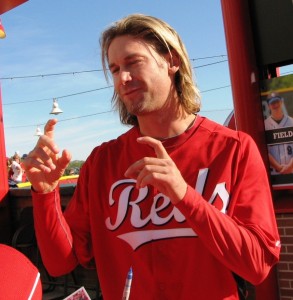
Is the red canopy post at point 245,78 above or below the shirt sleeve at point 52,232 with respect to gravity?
above

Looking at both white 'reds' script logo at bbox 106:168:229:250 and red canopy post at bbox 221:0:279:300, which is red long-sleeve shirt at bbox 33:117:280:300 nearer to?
white 'reds' script logo at bbox 106:168:229:250

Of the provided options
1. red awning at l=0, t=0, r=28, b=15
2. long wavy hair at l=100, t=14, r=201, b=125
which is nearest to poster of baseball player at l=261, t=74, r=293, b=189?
long wavy hair at l=100, t=14, r=201, b=125

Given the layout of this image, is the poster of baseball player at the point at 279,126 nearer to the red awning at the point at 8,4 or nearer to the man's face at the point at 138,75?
the man's face at the point at 138,75

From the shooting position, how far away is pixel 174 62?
1831 mm

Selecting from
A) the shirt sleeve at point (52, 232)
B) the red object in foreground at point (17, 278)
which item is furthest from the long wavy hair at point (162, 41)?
the red object in foreground at point (17, 278)

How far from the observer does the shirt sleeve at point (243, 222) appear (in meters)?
1.32

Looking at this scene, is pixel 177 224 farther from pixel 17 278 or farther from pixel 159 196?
pixel 17 278

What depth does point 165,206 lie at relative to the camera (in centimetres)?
162

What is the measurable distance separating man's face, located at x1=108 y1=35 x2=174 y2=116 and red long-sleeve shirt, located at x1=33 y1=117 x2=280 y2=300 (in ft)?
0.65

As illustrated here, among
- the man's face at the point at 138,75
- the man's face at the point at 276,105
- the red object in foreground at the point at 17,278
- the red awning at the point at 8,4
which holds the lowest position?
the red object in foreground at the point at 17,278

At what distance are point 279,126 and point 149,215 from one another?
197 cm

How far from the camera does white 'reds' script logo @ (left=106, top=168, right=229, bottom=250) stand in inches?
60.7

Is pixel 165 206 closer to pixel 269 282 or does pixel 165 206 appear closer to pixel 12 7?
pixel 269 282

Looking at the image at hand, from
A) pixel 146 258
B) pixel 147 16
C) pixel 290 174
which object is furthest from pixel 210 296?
pixel 290 174
